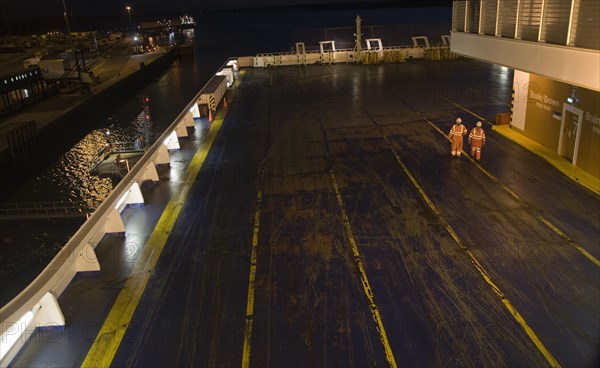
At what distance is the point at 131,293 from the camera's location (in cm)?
834

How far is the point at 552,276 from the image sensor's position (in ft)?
27.0

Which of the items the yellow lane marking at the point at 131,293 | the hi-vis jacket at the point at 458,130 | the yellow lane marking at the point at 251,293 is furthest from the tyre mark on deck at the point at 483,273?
the yellow lane marking at the point at 131,293

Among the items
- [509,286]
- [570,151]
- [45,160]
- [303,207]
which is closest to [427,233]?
[509,286]

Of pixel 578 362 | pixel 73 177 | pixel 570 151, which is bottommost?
pixel 73 177

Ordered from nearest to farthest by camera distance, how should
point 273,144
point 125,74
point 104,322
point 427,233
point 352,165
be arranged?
point 104,322 < point 427,233 < point 352,165 < point 273,144 < point 125,74

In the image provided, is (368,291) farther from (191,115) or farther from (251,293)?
(191,115)

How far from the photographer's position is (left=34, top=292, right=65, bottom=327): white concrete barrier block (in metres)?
7.41

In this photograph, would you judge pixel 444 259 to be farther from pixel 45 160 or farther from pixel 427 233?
pixel 45 160

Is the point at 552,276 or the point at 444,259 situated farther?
the point at 444,259

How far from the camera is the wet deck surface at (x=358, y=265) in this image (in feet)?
22.4

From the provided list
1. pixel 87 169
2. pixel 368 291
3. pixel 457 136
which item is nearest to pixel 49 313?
pixel 368 291

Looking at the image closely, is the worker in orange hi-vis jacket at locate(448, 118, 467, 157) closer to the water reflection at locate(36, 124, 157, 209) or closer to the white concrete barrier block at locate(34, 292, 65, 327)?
the white concrete barrier block at locate(34, 292, 65, 327)

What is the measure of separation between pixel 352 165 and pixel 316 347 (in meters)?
8.23

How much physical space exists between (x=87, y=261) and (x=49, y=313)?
1.62m
